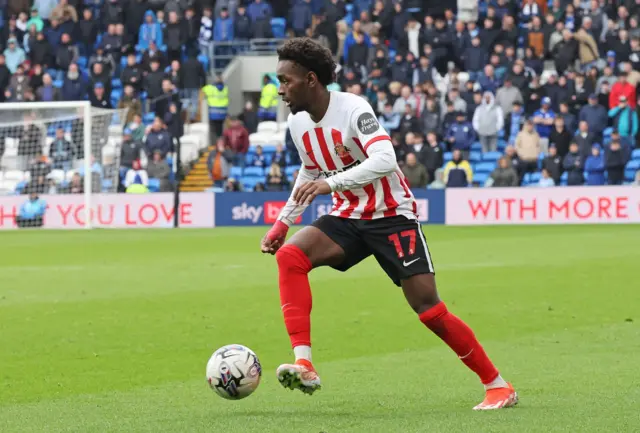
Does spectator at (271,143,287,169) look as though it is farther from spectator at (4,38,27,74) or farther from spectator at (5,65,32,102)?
spectator at (4,38,27,74)

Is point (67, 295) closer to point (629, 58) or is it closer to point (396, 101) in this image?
point (396, 101)

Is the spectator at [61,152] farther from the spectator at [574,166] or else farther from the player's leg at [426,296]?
the player's leg at [426,296]

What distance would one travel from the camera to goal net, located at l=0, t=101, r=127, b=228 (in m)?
26.9

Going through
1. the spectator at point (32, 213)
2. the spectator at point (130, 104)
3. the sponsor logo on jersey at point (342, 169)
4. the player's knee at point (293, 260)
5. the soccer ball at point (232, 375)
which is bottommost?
the spectator at point (32, 213)

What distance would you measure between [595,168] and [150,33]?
13.0 meters

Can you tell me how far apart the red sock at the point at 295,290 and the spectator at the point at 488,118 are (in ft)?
71.0

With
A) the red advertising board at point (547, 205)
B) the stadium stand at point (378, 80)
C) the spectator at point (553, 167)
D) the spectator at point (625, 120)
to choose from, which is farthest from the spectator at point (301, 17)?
the spectator at point (625, 120)

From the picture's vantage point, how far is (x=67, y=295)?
524 inches

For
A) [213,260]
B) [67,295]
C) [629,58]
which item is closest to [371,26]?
[629,58]

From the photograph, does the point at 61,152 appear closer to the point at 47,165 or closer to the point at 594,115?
the point at 47,165

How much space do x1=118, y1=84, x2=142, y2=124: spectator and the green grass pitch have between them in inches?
435

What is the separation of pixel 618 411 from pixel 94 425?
2.50 m

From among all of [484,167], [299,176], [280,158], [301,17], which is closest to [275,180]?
[280,158]

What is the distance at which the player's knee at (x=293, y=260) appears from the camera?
6.50 meters
